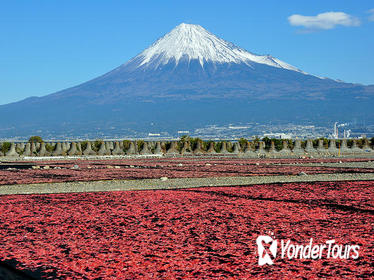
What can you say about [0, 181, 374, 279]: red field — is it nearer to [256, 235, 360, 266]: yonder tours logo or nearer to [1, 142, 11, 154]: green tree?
[256, 235, 360, 266]: yonder tours logo

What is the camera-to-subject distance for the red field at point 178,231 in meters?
7.45

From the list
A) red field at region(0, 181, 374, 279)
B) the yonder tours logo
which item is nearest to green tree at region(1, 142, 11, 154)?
red field at region(0, 181, 374, 279)

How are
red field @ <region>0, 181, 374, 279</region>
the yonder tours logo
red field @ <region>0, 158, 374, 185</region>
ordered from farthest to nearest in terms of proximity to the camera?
1. red field @ <region>0, 158, 374, 185</region>
2. the yonder tours logo
3. red field @ <region>0, 181, 374, 279</region>

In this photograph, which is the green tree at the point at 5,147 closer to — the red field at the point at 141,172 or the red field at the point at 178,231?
the red field at the point at 141,172

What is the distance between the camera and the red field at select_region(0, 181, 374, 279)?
745cm

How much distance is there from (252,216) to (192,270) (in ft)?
14.1

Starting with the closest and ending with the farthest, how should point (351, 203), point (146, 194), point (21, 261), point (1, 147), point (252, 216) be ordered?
point (21, 261) < point (252, 216) < point (351, 203) < point (146, 194) < point (1, 147)

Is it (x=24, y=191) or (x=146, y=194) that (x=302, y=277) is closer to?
(x=146, y=194)

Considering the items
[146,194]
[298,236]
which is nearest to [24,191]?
[146,194]

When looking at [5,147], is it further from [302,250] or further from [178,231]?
[302,250]

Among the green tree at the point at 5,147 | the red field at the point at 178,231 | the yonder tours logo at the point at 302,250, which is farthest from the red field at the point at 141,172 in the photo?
the green tree at the point at 5,147

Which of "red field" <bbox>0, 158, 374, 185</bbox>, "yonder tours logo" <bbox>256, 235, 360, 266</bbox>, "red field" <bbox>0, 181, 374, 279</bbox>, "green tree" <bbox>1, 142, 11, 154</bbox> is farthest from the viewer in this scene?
"green tree" <bbox>1, 142, 11, 154</bbox>

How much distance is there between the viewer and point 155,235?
9.68m

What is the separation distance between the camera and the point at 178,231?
32.9ft
